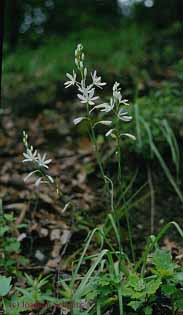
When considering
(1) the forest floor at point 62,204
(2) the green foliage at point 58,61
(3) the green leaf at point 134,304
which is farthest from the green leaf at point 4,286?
(2) the green foliage at point 58,61

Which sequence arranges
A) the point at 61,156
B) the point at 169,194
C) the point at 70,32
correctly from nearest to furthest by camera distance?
1. the point at 169,194
2. the point at 61,156
3. the point at 70,32

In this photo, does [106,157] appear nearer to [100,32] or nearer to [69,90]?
[69,90]

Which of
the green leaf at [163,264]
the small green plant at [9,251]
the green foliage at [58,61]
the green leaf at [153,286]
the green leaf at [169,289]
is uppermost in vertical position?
the green foliage at [58,61]

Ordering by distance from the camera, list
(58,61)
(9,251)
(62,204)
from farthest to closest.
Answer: (58,61)
(62,204)
(9,251)

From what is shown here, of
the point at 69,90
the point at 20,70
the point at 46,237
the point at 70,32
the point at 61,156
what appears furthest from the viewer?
the point at 70,32

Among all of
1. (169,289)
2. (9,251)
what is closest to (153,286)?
(169,289)

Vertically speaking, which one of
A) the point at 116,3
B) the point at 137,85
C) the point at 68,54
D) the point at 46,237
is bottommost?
the point at 46,237

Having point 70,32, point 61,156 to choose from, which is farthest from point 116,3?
point 61,156

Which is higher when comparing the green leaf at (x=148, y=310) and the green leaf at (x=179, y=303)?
the green leaf at (x=179, y=303)

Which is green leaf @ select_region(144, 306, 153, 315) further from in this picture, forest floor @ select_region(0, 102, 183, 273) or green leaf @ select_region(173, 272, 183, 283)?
forest floor @ select_region(0, 102, 183, 273)

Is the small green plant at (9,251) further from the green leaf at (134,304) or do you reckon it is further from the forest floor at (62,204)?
the green leaf at (134,304)

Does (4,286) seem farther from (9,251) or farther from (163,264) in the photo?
(9,251)
